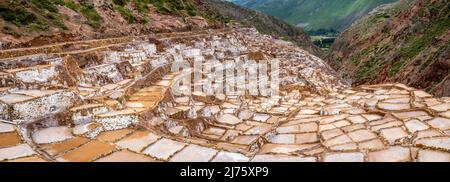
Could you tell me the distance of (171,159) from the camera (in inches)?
247

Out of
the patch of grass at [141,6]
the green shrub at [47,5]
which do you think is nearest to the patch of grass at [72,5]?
the green shrub at [47,5]

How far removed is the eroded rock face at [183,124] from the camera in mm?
6461

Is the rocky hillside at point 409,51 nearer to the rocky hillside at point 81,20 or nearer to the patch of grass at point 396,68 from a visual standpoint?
the patch of grass at point 396,68

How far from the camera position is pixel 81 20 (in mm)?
19156

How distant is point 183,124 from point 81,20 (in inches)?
503

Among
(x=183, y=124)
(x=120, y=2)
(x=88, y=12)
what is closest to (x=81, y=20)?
(x=88, y=12)

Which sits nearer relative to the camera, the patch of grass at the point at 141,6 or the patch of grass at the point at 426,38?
the patch of grass at the point at 141,6

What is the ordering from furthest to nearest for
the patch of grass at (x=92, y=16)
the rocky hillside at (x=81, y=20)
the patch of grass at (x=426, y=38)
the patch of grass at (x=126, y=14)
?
1. the patch of grass at (x=426, y=38)
2. the patch of grass at (x=126, y=14)
3. the patch of grass at (x=92, y=16)
4. the rocky hillside at (x=81, y=20)

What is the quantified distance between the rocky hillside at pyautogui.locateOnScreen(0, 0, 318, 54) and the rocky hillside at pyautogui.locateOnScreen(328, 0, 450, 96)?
56.5 ft

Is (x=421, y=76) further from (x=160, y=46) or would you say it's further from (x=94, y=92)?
(x=94, y=92)

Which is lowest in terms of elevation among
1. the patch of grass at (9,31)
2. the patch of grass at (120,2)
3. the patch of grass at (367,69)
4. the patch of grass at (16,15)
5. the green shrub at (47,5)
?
the patch of grass at (367,69)

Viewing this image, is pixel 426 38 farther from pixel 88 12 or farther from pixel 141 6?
pixel 88 12

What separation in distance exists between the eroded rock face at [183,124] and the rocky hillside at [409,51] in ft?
29.0
